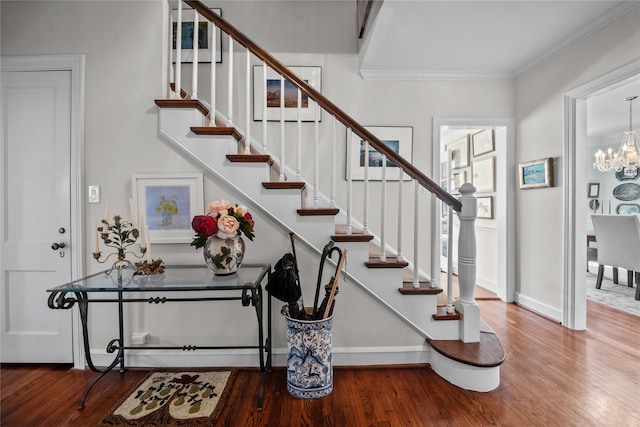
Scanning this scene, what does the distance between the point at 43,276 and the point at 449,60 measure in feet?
12.9

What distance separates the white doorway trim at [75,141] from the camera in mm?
2074

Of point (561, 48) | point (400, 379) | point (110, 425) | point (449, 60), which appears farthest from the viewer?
point (449, 60)

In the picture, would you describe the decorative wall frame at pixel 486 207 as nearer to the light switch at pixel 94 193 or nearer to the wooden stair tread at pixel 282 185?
the wooden stair tread at pixel 282 185

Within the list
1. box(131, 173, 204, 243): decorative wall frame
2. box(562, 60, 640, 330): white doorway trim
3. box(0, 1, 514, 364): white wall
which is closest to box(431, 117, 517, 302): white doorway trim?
box(562, 60, 640, 330): white doorway trim

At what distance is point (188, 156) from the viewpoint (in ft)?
6.76

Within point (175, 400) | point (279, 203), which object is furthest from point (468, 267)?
point (175, 400)

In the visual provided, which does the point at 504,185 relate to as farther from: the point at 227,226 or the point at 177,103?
the point at 177,103

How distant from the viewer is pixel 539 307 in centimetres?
307

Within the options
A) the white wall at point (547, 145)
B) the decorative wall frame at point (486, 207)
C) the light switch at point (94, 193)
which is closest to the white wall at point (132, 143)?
the light switch at point (94, 193)

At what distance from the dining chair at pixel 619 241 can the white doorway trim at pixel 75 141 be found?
5496mm

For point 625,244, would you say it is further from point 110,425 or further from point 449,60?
point 110,425

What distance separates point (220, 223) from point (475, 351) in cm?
180

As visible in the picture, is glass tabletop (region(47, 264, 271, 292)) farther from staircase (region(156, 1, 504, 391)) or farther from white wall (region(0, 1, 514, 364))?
staircase (region(156, 1, 504, 391))

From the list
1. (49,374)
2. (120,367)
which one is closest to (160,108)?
(120,367)
